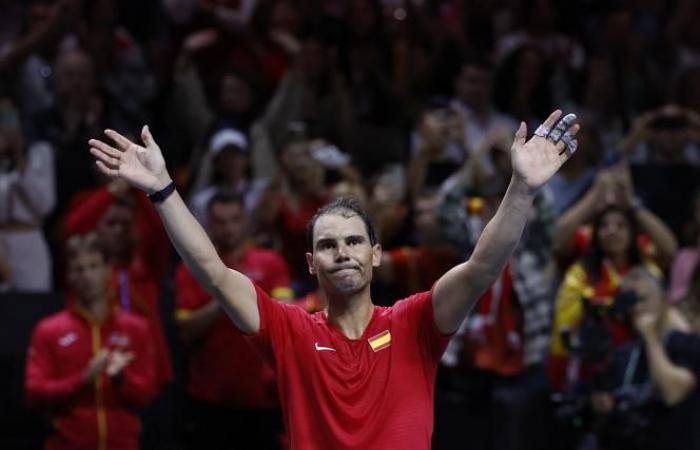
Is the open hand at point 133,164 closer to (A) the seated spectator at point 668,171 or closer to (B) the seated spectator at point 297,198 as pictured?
(B) the seated spectator at point 297,198

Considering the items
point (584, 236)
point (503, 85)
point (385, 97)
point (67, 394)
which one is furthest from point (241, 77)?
point (67, 394)

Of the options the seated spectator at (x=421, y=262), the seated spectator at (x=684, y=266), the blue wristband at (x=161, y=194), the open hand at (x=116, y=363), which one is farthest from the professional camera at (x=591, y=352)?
the blue wristband at (x=161, y=194)

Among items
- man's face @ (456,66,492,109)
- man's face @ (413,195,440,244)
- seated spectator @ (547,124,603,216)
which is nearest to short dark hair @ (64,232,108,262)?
man's face @ (413,195,440,244)

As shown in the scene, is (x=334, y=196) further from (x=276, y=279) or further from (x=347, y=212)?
(x=347, y=212)

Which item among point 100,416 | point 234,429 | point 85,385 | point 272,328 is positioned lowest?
point 234,429

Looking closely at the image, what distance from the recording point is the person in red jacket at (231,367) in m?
8.37

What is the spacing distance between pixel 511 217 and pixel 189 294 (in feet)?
13.3

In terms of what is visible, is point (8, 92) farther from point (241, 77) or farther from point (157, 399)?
point (157, 399)

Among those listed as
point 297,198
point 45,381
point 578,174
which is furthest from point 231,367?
point 578,174

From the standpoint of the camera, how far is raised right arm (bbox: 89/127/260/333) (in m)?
4.90

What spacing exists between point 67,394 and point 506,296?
274 centimetres

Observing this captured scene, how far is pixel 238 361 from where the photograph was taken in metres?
8.38

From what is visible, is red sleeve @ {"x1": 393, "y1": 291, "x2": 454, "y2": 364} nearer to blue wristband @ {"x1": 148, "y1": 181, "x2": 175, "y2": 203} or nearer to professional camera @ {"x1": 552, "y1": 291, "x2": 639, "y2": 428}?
blue wristband @ {"x1": 148, "y1": 181, "x2": 175, "y2": 203}

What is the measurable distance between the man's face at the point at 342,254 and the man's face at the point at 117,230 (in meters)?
3.65
